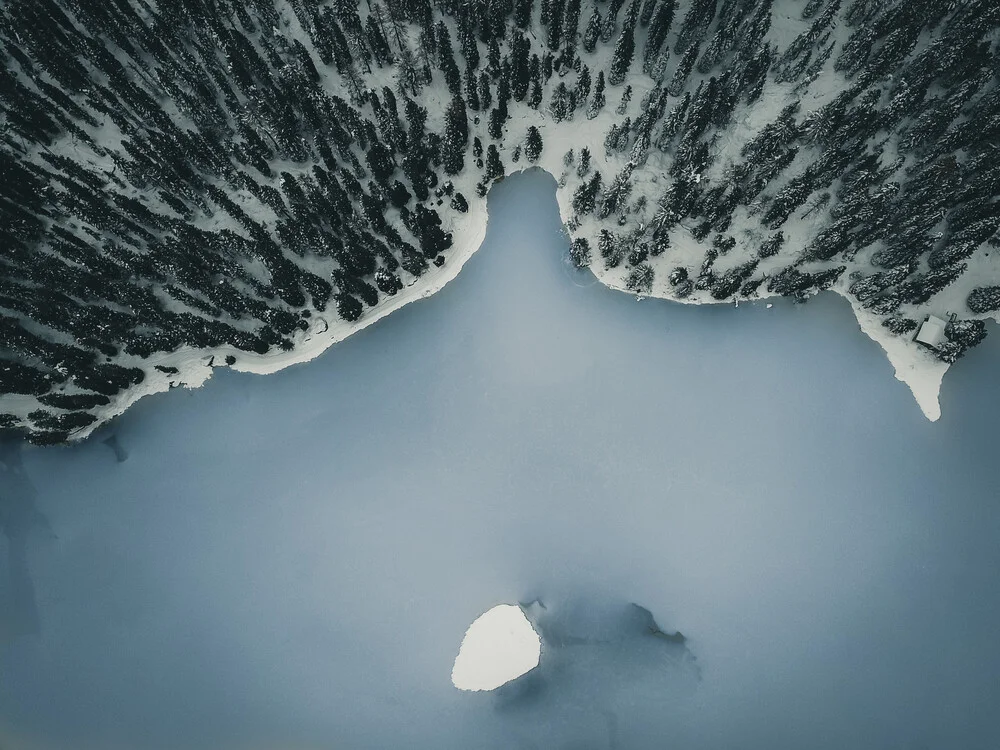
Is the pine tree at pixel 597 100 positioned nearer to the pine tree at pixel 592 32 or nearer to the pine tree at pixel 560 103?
the pine tree at pixel 560 103

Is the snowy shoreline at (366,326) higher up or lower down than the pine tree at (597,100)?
lower down

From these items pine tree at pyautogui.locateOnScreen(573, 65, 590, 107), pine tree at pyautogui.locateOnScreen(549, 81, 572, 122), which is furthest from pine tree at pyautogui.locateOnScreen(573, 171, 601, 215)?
pine tree at pyautogui.locateOnScreen(573, 65, 590, 107)

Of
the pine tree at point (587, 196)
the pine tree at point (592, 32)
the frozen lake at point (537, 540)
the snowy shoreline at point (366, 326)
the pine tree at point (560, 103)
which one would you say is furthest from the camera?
the pine tree at point (592, 32)

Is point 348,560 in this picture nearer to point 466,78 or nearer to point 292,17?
point 466,78

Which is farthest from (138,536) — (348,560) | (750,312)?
(750,312)

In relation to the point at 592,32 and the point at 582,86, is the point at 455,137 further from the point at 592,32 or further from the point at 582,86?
the point at 592,32

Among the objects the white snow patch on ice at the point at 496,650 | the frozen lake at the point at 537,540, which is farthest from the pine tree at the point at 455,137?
the white snow patch on ice at the point at 496,650

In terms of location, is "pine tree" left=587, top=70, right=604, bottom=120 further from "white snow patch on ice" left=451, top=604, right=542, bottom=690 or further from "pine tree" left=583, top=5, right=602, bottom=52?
"white snow patch on ice" left=451, top=604, right=542, bottom=690
